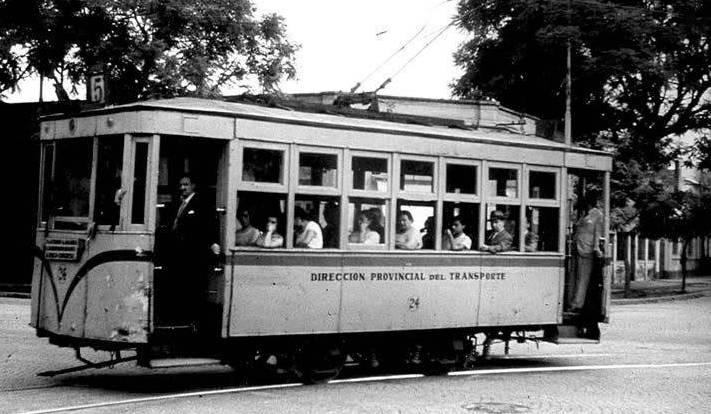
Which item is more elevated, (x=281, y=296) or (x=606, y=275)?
(x=606, y=275)

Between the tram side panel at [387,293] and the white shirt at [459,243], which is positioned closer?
the tram side panel at [387,293]

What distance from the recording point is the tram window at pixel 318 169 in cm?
1284

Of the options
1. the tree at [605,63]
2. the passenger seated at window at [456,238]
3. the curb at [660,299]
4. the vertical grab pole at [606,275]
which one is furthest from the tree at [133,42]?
the passenger seated at window at [456,238]

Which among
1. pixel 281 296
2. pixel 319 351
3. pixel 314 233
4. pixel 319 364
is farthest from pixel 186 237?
pixel 319 364

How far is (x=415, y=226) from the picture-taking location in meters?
14.0

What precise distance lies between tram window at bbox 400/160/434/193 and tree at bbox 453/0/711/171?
23.9 metres

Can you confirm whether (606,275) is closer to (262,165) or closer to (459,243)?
(459,243)

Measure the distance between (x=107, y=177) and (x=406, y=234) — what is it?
3763 millimetres

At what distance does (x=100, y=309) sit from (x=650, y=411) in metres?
5.63

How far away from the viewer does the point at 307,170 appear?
42.3 feet

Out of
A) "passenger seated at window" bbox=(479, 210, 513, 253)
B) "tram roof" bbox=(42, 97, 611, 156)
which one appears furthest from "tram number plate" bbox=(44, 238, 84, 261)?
"passenger seated at window" bbox=(479, 210, 513, 253)

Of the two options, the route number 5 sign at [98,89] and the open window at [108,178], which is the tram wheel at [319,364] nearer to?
the open window at [108,178]

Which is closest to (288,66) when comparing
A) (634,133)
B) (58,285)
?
(634,133)

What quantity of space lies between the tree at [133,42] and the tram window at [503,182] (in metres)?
18.3
